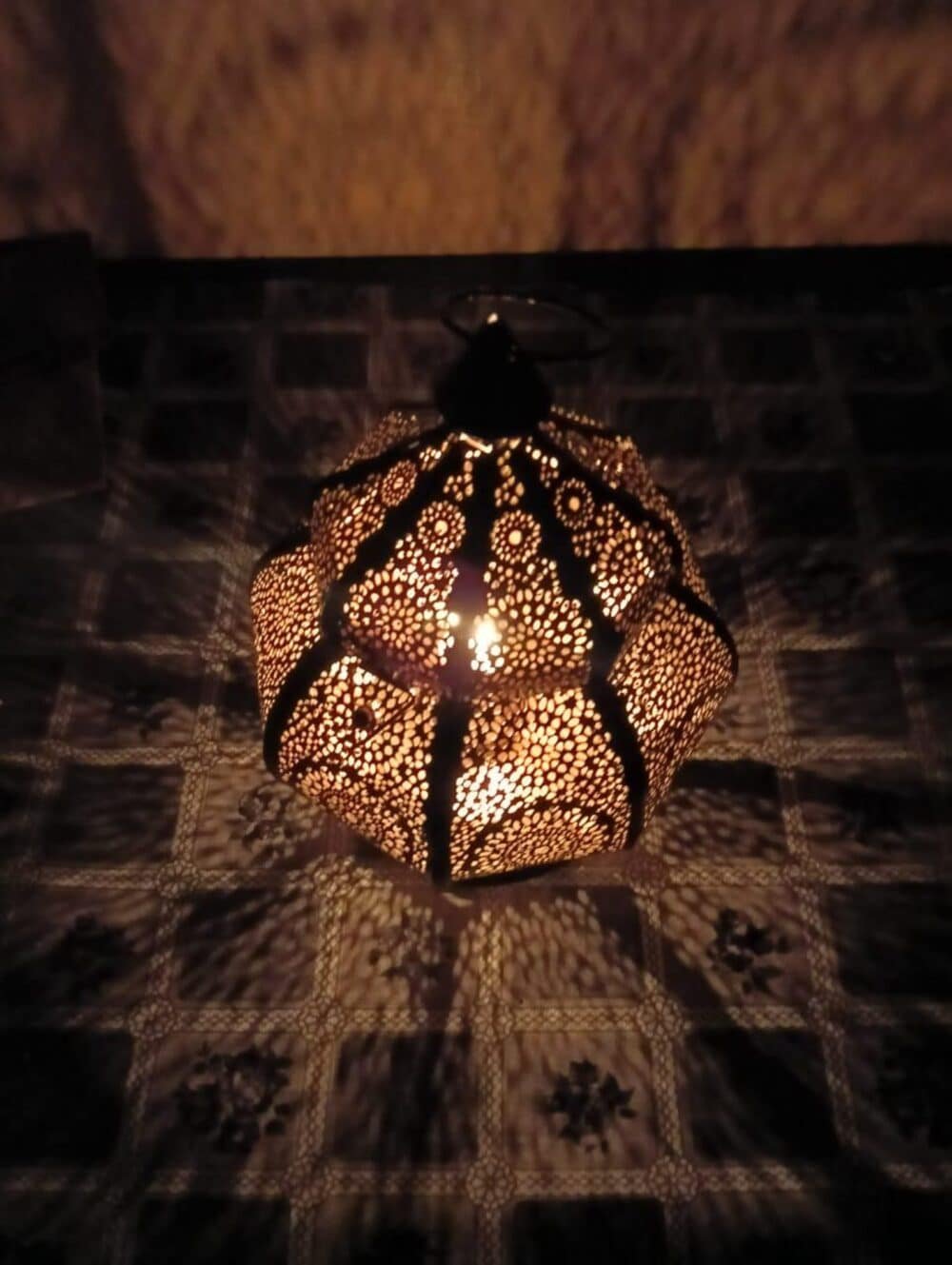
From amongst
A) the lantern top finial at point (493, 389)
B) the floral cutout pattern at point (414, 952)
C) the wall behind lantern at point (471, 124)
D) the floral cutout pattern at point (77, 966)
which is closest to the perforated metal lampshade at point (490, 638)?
the lantern top finial at point (493, 389)

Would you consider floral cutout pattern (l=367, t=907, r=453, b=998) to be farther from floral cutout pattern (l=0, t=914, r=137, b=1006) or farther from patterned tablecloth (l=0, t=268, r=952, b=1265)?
floral cutout pattern (l=0, t=914, r=137, b=1006)

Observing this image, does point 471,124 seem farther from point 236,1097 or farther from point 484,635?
point 236,1097

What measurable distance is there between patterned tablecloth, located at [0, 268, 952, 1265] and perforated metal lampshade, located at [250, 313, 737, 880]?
276 millimetres

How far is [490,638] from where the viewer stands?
3.47 ft

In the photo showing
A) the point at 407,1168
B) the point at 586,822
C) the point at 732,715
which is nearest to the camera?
the point at 586,822

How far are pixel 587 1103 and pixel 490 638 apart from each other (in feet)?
2.04

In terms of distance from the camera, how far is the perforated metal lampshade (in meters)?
1.03

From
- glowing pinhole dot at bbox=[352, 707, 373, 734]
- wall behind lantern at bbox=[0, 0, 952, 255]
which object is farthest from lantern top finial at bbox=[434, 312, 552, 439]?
wall behind lantern at bbox=[0, 0, 952, 255]

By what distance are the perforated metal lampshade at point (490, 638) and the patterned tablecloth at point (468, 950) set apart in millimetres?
276

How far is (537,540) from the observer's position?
3.40 ft

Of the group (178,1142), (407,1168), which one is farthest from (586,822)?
(178,1142)

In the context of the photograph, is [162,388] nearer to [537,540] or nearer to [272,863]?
[272,863]

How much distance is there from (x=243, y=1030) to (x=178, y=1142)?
0.45 ft

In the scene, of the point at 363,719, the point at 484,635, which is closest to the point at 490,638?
the point at 484,635
